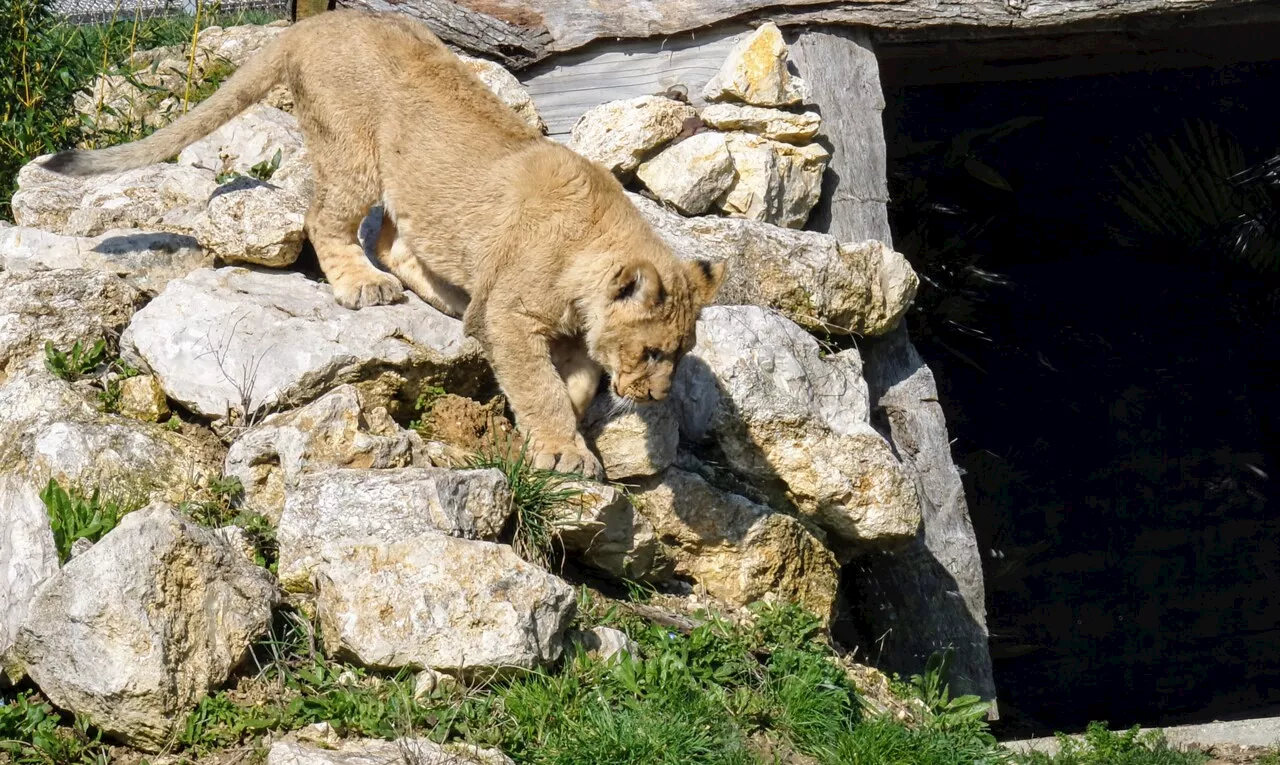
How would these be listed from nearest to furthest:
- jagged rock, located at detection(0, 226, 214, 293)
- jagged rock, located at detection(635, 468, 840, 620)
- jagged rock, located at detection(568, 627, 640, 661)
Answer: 1. jagged rock, located at detection(568, 627, 640, 661)
2. jagged rock, located at detection(635, 468, 840, 620)
3. jagged rock, located at detection(0, 226, 214, 293)

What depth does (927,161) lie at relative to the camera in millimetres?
12352

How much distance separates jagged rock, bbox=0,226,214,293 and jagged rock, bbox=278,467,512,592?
218 centimetres

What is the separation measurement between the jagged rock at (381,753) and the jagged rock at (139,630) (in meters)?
0.47

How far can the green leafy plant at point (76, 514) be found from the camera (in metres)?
5.41

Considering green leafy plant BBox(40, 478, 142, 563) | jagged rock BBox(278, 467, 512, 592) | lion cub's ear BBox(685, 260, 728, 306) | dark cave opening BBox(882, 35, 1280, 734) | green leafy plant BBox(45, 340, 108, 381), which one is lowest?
dark cave opening BBox(882, 35, 1280, 734)

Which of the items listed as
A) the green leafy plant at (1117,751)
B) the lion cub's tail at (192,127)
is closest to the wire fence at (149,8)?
the lion cub's tail at (192,127)

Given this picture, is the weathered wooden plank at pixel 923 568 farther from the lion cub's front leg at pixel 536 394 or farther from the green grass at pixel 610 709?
the lion cub's front leg at pixel 536 394

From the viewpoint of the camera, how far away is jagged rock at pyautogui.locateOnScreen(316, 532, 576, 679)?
5070 millimetres

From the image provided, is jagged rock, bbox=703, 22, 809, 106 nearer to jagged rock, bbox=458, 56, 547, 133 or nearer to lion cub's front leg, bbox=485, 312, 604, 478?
jagged rock, bbox=458, 56, 547, 133

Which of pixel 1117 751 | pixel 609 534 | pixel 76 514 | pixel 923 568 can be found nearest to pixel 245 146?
pixel 76 514

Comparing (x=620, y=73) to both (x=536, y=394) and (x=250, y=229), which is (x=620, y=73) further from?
(x=536, y=394)

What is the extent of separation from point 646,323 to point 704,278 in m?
0.49

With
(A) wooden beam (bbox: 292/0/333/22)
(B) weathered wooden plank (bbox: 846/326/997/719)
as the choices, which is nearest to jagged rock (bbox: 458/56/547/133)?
(A) wooden beam (bbox: 292/0/333/22)

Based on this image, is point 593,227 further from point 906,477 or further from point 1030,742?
point 1030,742
